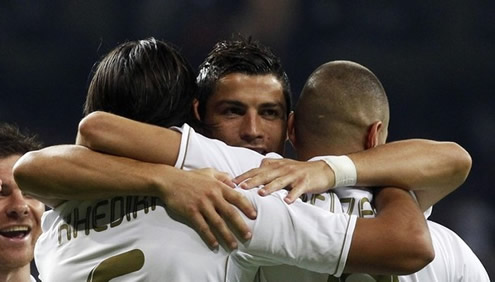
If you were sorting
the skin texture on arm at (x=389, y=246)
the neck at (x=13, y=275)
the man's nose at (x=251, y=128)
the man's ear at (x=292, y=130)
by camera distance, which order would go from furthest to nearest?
the neck at (x=13, y=275) → the man's nose at (x=251, y=128) → the man's ear at (x=292, y=130) → the skin texture on arm at (x=389, y=246)

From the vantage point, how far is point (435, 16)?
5.79 m

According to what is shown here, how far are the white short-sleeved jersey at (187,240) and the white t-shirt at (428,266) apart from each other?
0.10m

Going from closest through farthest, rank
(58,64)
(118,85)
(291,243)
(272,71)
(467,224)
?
(291,243) < (118,85) < (272,71) < (467,224) < (58,64)

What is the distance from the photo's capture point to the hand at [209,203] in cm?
200

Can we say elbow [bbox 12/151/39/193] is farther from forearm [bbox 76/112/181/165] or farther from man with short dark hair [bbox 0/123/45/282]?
man with short dark hair [bbox 0/123/45/282]

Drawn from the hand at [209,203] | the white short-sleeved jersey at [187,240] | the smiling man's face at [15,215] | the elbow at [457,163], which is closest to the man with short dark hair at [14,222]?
the smiling man's face at [15,215]

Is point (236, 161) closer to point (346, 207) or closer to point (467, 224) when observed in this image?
point (346, 207)

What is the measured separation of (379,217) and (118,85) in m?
0.70

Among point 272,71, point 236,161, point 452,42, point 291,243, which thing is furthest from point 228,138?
point 452,42

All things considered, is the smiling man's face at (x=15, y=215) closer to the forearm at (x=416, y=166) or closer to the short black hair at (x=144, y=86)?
the short black hair at (x=144, y=86)

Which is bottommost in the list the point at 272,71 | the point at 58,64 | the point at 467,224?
the point at 467,224

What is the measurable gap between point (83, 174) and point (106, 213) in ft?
0.40

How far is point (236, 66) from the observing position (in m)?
2.85

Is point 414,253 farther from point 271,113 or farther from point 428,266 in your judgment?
point 271,113
